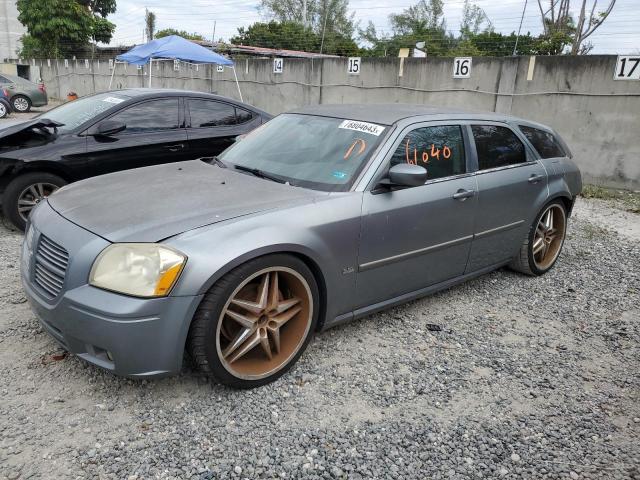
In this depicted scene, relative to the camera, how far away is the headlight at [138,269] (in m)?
2.47

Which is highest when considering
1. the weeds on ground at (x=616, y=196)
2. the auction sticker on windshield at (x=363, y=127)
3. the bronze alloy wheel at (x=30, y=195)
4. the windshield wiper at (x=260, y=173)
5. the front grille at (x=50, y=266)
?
the auction sticker on windshield at (x=363, y=127)

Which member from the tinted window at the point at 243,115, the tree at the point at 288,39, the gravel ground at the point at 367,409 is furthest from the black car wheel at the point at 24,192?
the tree at the point at 288,39

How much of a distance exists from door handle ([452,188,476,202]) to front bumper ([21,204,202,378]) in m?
2.06

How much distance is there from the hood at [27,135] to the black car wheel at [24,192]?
0.32 meters

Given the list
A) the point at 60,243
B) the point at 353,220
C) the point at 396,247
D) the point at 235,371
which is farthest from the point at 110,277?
the point at 396,247

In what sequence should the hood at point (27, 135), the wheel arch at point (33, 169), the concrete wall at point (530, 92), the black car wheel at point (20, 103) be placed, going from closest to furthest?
the wheel arch at point (33, 169) < the hood at point (27, 135) < the concrete wall at point (530, 92) < the black car wheel at point (20, 103)

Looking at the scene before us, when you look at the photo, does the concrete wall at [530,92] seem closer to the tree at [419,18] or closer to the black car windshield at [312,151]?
the black car windshield at [312,151]

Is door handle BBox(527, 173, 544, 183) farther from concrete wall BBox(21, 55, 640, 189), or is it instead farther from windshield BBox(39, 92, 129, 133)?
concrete wall BBox(21, 55, 640, 189)

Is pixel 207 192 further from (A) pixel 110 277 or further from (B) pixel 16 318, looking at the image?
(B) pixel 16 318

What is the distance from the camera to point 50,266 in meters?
2.71

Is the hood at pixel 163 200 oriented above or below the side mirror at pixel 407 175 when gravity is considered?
below

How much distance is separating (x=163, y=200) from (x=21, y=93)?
18.6 metres

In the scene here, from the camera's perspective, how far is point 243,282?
8.77 ft

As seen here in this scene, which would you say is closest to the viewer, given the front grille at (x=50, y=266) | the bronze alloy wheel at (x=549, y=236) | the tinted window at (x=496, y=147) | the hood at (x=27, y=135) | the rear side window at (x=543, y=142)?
the front grille at (x=50, y=266)
